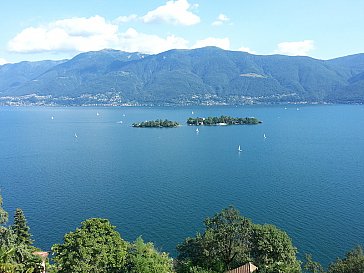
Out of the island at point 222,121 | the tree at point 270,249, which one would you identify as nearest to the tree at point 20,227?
the tree at point 270,249

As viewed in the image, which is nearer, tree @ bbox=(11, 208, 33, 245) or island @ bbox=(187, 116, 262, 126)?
tree @ bbox=(11, 208, 33, 245)

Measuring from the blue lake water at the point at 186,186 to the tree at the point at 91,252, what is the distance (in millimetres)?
12883

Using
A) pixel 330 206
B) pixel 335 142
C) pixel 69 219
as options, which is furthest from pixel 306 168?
pixel 69 219

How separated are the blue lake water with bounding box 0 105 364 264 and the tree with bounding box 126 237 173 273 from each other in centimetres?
1207

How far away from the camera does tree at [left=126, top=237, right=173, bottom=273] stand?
698 inches

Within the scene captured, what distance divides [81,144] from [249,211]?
6150 centimetres

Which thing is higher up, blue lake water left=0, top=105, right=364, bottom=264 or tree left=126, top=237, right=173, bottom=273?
tree left=126, top=237, right=173, bottom=273

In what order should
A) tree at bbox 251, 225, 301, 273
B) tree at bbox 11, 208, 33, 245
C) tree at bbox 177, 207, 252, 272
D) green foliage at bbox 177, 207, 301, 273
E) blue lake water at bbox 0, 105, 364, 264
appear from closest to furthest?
tree at bbox 251, 225, 301, 273 < green foliage at bbox 177, 207, 301, 273 < tree at bbox 177, 207, 252, 272 < tree at bbox 11, 208, 33, 245 < blue lake water at bbox 0, 105, 364, 264

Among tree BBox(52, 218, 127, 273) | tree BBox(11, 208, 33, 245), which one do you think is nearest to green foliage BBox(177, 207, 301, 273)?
tree BBox(52, 218, 127, 273)

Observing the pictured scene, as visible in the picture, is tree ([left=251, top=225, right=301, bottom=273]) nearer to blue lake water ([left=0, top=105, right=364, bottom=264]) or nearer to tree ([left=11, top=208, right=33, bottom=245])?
blue lake water ([left=0, top=105, right=364, bottom=264])

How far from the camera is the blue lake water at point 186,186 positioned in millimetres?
35781

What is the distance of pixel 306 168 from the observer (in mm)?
60531

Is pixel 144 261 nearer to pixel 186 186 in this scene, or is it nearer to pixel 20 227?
pixel 20 227

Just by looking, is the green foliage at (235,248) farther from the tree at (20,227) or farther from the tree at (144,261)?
the tree at (20,227)
